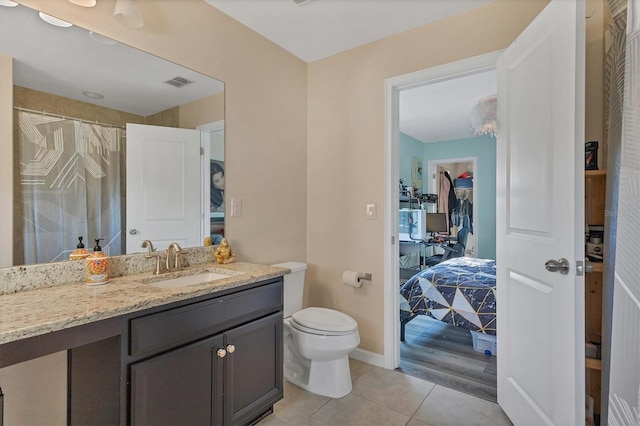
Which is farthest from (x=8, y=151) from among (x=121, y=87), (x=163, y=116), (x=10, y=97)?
(x=163, y=116)

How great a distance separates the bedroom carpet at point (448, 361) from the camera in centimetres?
219

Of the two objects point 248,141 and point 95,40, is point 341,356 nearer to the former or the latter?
point 248,141

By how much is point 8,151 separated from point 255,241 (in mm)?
1414

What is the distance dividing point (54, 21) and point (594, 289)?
288 cm

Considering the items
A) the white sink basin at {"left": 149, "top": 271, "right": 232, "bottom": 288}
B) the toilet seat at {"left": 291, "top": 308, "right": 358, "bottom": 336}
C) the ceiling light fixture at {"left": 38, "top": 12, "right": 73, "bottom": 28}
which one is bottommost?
the toilet seat at {"left": 291, "top": 308, "right": 358, "bottom": 336}

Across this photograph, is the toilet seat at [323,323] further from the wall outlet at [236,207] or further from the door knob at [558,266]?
the door knob at [558,266]

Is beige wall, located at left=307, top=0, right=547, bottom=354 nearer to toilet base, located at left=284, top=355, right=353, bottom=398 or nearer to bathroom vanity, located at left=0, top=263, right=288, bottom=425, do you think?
toilet base, located at left=284, top=355, right=353, bottom=398

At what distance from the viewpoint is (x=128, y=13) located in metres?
1.56

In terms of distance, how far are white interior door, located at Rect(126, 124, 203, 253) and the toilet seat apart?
2.73 ft

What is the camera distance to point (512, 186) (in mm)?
1758

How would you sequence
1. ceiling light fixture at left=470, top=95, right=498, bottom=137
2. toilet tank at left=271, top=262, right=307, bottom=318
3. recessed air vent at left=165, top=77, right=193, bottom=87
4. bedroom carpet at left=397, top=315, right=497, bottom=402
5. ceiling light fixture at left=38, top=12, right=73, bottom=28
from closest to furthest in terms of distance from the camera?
ceiling light fixture at left=38, top=12, right=73, bottom=28, recessed air vent at left=165, top=77, right=193, bottom=87, bedroom carpet at left=397, top=315, right=497, bottom=402, toilet tank at left=271, top=262, right=307, bottom=318, ceiling light fixture at left=470, top=95, right=498, bottom=137

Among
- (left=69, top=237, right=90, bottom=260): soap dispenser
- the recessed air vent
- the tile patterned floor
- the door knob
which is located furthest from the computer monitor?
(left=69, top=237, right=90, bottom=260): soap dispenser

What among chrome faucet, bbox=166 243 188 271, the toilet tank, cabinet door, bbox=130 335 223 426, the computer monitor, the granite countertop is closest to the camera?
the granite countertop

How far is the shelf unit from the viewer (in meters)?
1.58
